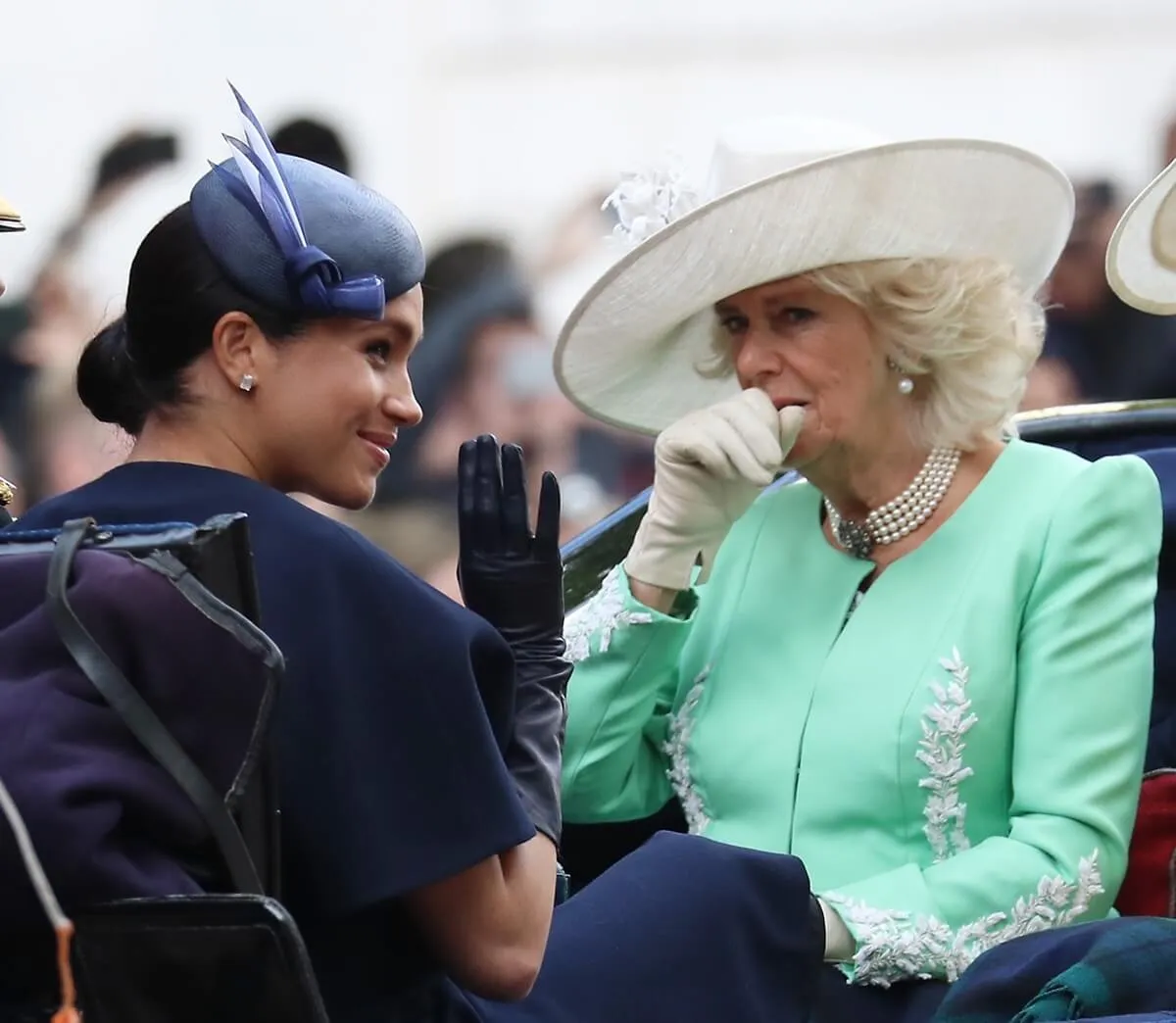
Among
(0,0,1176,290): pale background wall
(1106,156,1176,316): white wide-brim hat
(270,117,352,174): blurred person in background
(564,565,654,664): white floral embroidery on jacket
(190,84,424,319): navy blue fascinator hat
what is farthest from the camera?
(0,0,1176,290): pale background wall

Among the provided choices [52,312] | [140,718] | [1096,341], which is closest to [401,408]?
[140,718]

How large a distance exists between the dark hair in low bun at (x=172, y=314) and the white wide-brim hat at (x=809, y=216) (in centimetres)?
92

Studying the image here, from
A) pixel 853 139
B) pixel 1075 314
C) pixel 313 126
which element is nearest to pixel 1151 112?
pixel 1075 314

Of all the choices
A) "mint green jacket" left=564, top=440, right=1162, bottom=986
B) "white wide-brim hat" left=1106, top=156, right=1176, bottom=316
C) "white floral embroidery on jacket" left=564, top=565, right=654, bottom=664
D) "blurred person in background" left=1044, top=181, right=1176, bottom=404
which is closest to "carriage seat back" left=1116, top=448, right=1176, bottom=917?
"mint green jacket" left=564, top=440, right=1162, bottom=986

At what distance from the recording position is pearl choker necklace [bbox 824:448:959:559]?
272cm

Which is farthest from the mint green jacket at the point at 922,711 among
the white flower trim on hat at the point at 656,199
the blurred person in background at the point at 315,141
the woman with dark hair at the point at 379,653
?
the blurred person in background at the point at 315,141

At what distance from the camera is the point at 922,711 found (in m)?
2.53

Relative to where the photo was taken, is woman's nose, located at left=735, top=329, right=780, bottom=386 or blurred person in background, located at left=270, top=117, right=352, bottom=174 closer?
woman's nose, located at left=735, top=329, right=780, bottom=386

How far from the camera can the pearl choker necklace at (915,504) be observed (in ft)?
8.94

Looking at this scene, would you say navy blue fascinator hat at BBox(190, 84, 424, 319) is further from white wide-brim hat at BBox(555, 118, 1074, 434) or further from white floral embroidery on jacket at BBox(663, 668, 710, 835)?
white floral embroidery on jacket at BBox(663, 668, 710, 835)

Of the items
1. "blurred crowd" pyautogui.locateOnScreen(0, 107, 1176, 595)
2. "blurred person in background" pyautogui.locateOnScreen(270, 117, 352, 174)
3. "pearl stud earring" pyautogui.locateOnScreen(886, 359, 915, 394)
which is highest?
"pearl stud earring" pyautogui.locateOnScreen(886, 359, 915, 394)

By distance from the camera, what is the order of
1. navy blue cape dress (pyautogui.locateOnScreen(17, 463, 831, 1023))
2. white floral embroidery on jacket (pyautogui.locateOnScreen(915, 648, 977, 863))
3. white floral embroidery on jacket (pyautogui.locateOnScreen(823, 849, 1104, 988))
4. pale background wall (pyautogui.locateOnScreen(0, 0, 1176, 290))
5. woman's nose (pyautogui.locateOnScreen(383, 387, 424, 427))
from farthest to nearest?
pale background wall (pyautogui.locateOnScreen(0, 0, 1176, 290)) < white floral embroidery on jacket (pyautogui.locateOnScreen(915, 648, 977, 863)) < white floral embroidery on jacket (pyautogui.locateOnScreen(823, 849, 1104, 988)) < woman's nose (pyautogui.locateOnScreen(383, 387, 424, 427)) < navy blue cape dress (pyautogui.locateOnScreen(17, 463, 831, 1023))

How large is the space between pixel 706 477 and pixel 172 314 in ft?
3.15

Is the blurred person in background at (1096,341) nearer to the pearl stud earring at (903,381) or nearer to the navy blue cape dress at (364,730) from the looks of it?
the pearl stud earring at (903,381)
